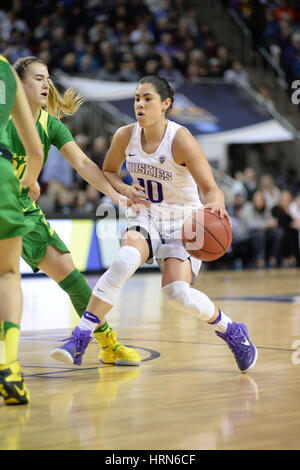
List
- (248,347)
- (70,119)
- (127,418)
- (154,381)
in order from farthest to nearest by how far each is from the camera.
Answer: (70,119)
(248,347)
(154,381)
(127,418)

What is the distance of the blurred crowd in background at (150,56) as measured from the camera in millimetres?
12922

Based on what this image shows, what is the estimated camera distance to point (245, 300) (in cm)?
846

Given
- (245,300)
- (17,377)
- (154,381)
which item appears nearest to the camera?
(17,377)

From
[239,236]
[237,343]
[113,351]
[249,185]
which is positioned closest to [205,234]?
[237,343]

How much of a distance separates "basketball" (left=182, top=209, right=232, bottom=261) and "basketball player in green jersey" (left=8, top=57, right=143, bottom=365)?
1.42 feet

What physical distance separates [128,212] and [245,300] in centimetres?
419

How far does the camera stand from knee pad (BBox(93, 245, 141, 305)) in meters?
4.15

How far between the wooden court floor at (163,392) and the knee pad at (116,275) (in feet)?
1.49

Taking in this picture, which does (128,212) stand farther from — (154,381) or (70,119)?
(70,119)

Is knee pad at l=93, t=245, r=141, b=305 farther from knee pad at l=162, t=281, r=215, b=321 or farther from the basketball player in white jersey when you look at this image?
knee pad at l=162, t=281, r=215, b=321

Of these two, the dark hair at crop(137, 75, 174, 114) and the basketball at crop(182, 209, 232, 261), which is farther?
the dark hair at crop(137, 75, 174, 114)

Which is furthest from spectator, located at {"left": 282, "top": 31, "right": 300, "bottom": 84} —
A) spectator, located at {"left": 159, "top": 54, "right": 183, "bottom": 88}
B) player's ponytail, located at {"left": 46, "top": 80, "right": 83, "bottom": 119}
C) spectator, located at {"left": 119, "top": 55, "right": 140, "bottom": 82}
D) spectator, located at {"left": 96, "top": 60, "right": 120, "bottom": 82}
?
player's ponytail, located at {"left": 46, "top": 80, "right": 83, "bottom": 119}

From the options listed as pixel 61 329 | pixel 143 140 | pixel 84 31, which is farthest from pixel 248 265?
pixel 143 140

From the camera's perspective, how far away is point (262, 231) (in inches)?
556
